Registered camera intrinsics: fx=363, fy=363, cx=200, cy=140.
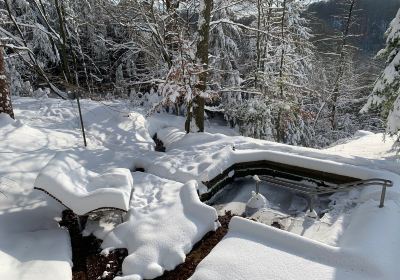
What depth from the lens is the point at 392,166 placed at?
8539 millimetres

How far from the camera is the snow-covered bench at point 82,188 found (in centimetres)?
633

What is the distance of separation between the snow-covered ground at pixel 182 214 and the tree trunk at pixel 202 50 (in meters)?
0.89

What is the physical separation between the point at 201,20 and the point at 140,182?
515 cm

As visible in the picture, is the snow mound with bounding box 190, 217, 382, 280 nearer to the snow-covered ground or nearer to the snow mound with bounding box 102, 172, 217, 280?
the snow-covered ground

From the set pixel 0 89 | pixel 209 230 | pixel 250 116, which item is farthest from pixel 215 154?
pixel 250 116

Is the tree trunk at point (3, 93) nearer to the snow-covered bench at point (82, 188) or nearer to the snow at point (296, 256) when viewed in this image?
the snow-covered bench at point (82, 188)

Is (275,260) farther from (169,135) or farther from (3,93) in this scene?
(3,93)

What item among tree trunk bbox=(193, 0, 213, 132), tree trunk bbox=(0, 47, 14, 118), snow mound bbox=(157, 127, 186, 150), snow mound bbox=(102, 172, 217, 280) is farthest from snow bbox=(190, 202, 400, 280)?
tree trunk bbox=(0, 47, 14, 118)

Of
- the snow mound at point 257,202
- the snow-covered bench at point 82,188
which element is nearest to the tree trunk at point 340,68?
the snow mound at point 257,202

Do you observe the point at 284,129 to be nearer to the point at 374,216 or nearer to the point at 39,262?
the point at 374,216

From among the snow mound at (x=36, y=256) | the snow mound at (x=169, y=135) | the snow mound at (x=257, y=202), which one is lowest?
the snow mound at (x=36, y=256)

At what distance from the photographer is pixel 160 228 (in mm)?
6332

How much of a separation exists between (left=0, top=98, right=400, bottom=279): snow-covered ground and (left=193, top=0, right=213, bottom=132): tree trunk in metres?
0.89

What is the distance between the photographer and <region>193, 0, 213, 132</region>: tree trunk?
407 inches
